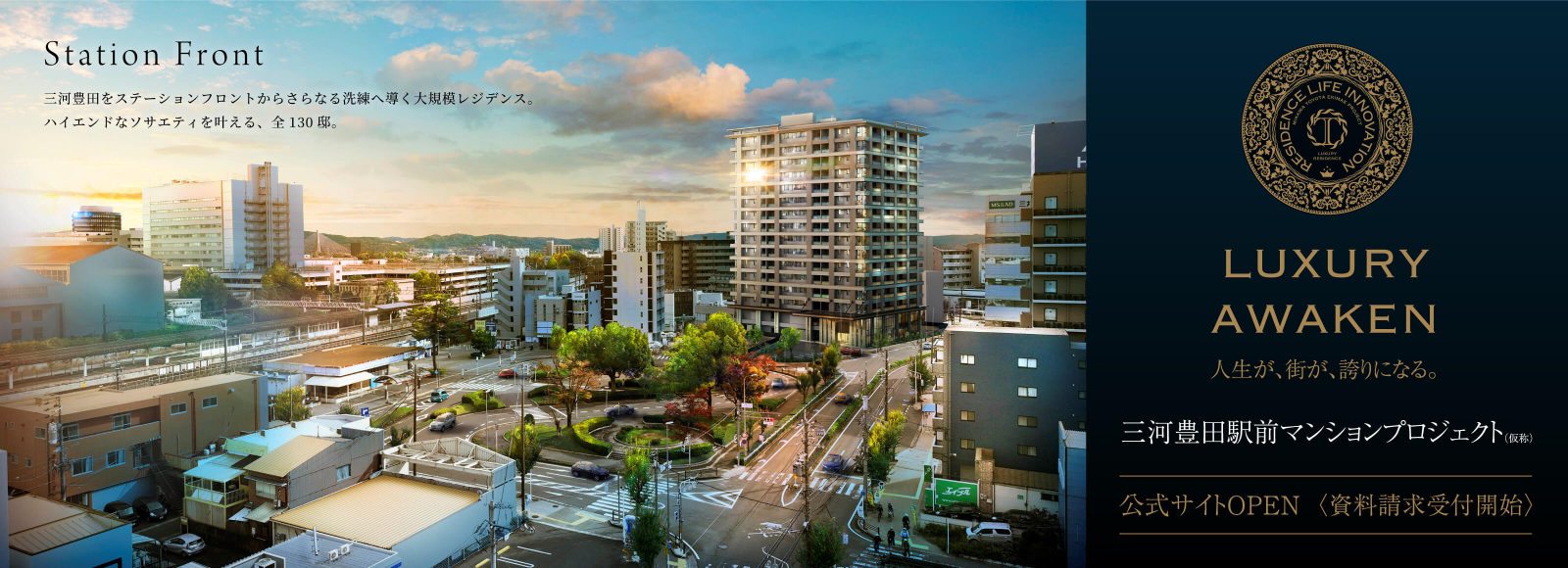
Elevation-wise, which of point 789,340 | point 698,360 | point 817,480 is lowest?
point 817,480

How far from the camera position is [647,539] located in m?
8.50

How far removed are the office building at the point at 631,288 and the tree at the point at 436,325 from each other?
18.1 ft

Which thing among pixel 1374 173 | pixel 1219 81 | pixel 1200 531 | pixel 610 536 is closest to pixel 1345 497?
pixel 1200 531

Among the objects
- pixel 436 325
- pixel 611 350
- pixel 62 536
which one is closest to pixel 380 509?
pixel 62 536

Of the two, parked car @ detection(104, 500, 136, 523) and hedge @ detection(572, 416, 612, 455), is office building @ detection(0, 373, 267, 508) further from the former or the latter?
hedge @ detection(572, 416, 612, 455)

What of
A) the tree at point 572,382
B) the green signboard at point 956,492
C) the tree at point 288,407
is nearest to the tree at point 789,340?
the tree at point 572,382

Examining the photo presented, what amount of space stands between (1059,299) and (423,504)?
11.2m

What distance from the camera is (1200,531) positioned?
16.9 ft

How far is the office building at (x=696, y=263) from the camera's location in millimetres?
46156

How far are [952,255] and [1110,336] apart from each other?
45520 mm

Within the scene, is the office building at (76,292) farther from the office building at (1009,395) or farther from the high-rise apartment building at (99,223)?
the office building at (1009,395)

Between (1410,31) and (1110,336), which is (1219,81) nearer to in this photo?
(1410,31)

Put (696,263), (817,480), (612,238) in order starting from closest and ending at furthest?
(817,480) < (612,238) < (696,263)

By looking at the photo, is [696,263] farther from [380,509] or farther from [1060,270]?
[380,509]
